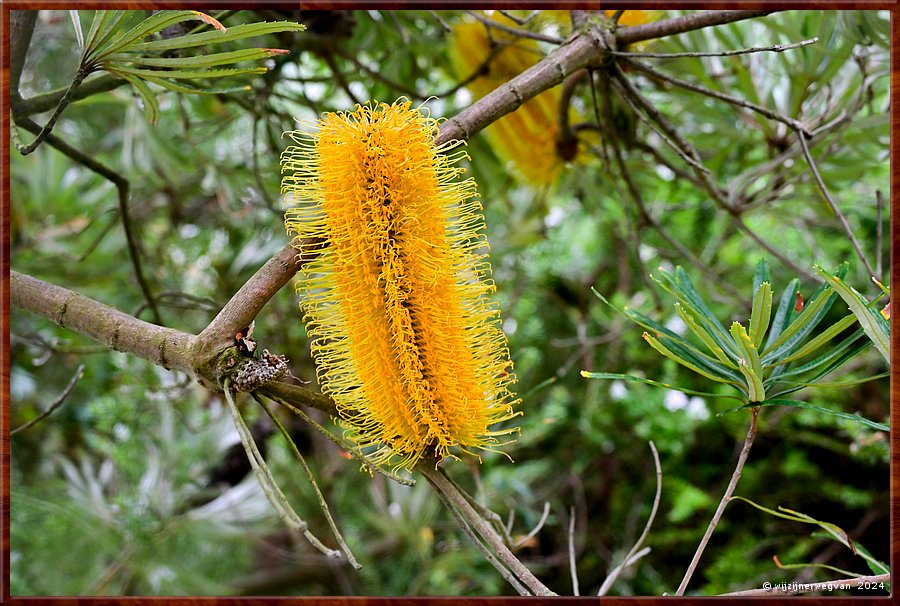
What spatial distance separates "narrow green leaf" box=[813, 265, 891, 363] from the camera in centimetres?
38

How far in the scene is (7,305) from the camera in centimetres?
43

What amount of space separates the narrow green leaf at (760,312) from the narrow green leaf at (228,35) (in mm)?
278

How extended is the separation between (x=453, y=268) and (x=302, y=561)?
35.4 inches

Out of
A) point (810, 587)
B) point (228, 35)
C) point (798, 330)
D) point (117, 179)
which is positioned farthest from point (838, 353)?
point (117, 179)

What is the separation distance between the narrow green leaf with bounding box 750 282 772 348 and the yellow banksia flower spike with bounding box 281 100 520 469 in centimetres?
14

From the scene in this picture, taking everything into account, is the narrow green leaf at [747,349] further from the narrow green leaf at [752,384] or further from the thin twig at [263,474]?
the thin twig at [263,474]

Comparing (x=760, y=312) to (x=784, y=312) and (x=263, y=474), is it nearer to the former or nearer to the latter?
(x=784, y=312)

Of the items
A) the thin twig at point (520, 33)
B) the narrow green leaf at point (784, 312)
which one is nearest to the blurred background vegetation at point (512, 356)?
the thin twig at point (520, 33)

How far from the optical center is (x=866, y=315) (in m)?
0.39

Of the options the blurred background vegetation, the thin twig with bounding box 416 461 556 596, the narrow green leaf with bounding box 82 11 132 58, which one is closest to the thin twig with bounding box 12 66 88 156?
the narrow green leaf with bounding box 82 11 132 58

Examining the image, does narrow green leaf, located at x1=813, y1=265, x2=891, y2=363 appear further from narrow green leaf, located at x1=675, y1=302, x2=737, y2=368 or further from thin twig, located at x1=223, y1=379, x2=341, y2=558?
thin twig, located at x1=223, y1=379, x2=341, y2=558

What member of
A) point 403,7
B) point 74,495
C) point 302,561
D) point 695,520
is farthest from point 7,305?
point 695,520

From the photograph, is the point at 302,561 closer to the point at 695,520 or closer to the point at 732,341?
the point at 695,520

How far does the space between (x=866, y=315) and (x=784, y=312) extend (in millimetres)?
63
